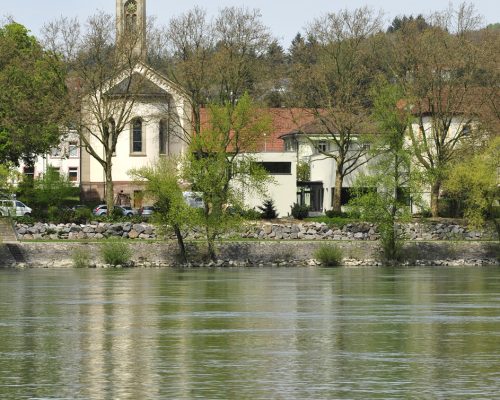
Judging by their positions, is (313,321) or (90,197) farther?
(90,197)

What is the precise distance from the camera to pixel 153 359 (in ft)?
115

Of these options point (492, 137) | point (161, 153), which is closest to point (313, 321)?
point (492, 137)

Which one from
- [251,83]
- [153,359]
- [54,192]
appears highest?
[251,83]

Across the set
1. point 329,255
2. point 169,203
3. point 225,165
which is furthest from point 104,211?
point 329,255

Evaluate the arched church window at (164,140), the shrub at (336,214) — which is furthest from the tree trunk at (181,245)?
the arched church window at (164,140)

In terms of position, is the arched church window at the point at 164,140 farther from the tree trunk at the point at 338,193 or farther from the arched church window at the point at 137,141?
the tree trunk at the point at 338,193

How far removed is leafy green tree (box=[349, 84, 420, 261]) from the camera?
278 ft

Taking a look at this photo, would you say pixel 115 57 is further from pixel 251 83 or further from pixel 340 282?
pixel 340 282

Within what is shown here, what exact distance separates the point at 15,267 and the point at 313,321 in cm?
3892

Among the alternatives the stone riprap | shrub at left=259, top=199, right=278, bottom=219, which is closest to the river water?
the stone riprap

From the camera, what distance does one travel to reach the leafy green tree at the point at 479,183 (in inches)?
3388

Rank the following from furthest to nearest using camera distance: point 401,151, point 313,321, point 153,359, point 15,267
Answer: point 401,151 < point 15,267 < point 313,321 < point 153,359

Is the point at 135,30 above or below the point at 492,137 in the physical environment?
above

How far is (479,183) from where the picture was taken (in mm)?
86062
